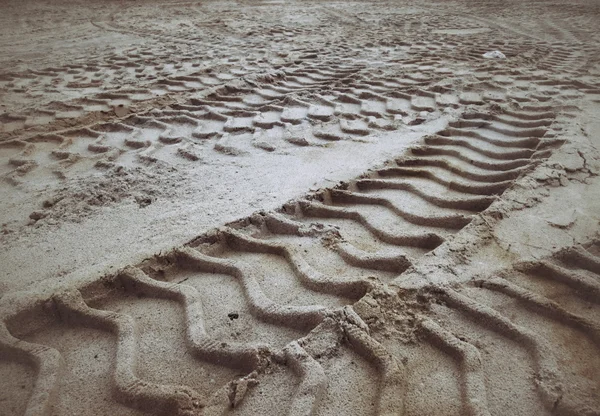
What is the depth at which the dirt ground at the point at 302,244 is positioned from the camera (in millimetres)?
1294

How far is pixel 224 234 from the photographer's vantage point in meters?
2.01

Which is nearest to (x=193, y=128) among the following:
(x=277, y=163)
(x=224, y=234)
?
(x=277, y=163)

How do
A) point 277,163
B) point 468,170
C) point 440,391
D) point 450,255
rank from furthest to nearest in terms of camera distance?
point 277,163
point 468,170
point 450,255
point 440,391

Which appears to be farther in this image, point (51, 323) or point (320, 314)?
point (51, 323)

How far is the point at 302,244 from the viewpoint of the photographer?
1.98 meters

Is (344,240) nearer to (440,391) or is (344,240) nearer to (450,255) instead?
(450,255)

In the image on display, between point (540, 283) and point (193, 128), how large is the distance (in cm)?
271

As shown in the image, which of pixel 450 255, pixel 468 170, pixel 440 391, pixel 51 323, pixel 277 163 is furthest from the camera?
pixel 277 163

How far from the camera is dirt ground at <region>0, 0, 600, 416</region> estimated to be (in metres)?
1.29

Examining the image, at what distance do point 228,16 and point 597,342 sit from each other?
9444 millimetres

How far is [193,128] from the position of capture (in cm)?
348

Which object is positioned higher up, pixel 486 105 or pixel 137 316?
pixel 486 105

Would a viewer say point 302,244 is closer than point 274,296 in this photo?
No

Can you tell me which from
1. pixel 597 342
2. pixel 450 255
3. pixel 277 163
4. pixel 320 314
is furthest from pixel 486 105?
pixel 320 314
